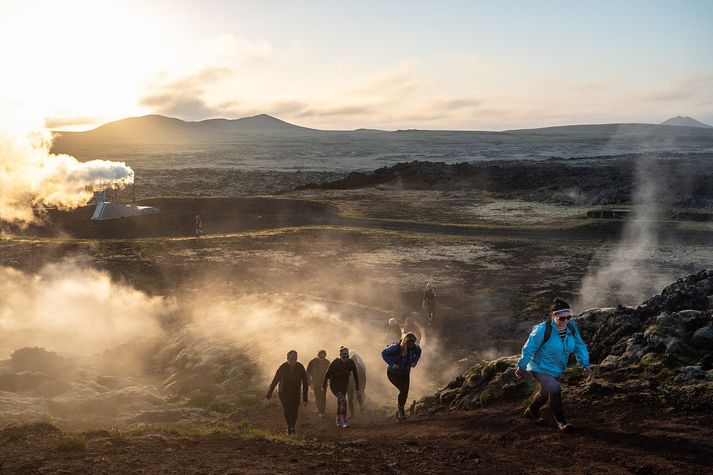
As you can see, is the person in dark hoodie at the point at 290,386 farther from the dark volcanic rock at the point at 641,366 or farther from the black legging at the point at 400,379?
the dark volcanic rock at the point at 641,366

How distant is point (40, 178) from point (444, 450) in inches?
1838

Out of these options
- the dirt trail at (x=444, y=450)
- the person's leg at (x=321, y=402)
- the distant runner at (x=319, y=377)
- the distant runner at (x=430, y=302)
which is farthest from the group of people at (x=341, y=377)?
the distant runner at (x=430, y=302)

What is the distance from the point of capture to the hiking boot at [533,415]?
31.7ft

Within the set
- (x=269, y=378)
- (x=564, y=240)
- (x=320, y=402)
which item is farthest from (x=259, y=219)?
(x=320, y=402)

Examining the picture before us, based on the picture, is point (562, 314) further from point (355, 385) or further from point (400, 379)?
point (355, 385)

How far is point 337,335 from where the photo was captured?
774 inches

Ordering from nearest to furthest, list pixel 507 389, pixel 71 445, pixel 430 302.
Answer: pixel 71 445, pixel 507 389, pixel 430 302

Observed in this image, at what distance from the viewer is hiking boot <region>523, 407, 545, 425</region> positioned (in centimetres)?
966

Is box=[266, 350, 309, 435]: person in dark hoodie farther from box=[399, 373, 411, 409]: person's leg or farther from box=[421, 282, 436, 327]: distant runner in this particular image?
box=[421, 282, 436, 327]: distant runner

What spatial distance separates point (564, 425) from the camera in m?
9.12

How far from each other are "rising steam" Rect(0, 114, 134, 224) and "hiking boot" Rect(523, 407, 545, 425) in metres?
39.8

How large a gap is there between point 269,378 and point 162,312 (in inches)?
357

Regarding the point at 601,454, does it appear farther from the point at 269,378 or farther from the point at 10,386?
the point at 10,386

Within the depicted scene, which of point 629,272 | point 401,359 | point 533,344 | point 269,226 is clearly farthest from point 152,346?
point 269,226
